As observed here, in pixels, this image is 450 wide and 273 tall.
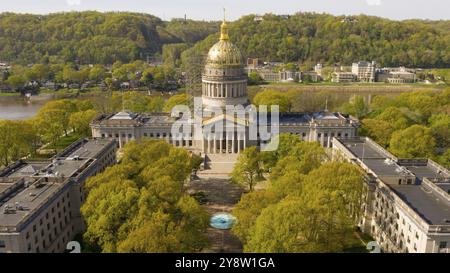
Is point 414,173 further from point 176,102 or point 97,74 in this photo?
point 97,74

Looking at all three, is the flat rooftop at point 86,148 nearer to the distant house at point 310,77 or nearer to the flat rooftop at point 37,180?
the flat rooftop at point 37,180

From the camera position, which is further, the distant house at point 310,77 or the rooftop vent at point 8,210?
the distant house at point 310,77

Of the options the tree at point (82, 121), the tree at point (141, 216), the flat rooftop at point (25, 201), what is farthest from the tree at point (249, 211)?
the tree at point (82, 121)

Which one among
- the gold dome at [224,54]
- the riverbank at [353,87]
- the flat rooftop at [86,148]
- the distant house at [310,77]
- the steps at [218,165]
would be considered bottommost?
the steps at [218,165]

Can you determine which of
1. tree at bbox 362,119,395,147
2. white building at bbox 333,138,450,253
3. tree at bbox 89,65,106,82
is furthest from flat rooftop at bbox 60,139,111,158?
tree at bbox 89,65,106,82

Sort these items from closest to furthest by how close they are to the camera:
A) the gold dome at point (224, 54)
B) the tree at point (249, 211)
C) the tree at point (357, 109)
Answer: the tree at point (249, 211)
the gold dome at point (224, 54)
the tree at point (357, 109)

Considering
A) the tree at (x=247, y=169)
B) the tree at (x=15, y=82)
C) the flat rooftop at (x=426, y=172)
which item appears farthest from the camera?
the tree at (x=15, y=82)

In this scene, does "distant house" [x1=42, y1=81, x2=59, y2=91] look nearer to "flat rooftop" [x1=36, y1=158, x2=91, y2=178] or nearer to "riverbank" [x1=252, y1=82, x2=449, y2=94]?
"riverbank" [x1=252, y1=82, x2=449, y2=94]
